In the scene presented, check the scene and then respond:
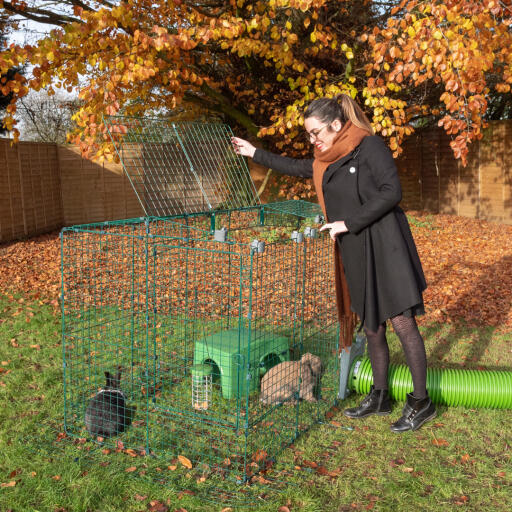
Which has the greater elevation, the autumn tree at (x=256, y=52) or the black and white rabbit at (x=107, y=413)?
the autumn tree at (x=256, y=52)

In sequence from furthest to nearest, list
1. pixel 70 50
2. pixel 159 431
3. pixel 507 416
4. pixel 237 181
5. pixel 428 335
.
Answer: pixel 70 50, pixel 428 335, pixel 237 181, pixel 507 416, pixel 159 431

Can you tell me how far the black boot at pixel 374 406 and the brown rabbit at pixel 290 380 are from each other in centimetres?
29

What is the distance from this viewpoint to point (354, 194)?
3033 millimetres

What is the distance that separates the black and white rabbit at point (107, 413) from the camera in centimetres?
322

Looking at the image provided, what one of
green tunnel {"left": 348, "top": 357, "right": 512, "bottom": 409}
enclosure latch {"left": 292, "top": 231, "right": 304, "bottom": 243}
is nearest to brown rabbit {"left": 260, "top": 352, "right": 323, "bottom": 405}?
green tunnel {"left": 348, "top": 357, "right": 512, "bottom": 409}

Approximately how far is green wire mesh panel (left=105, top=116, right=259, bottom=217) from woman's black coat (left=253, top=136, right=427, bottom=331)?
0.95 m

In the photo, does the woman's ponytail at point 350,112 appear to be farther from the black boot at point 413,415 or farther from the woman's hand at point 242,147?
the black boot at point 413,415

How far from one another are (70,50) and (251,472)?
6099 millimetres

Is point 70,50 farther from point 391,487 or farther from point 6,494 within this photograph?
point 391,487

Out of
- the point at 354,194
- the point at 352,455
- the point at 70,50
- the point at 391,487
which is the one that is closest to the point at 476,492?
the point at 391,487

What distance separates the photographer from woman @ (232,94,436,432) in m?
2.95

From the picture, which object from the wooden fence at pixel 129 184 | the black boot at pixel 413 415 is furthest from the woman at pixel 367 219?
the wooden fence at pixel 129 184

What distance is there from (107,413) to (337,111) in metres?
2.25

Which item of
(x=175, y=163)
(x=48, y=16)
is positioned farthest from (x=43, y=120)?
(x=175, y=163)
